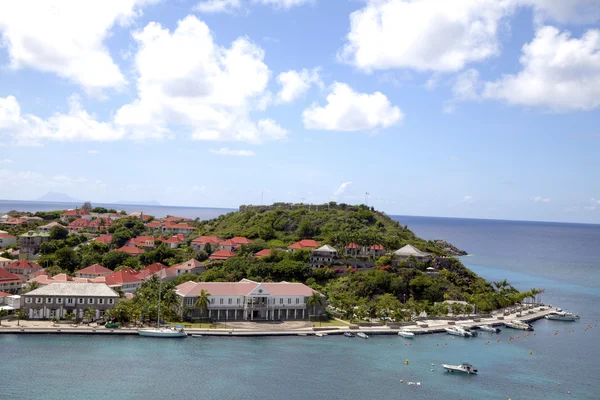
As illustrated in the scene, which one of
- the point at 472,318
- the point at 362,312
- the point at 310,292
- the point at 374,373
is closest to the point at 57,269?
the point at 310,292

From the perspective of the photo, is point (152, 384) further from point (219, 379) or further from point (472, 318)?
point (472, 318)

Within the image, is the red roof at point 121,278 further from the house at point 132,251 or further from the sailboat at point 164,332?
the sailboat at point 164,332

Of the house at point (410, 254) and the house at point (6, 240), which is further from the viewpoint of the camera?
the house at point (6, 240)

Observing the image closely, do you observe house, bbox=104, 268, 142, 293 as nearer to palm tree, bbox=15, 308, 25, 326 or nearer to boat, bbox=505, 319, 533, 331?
palm tree, bbox=15, 308, 25, 326

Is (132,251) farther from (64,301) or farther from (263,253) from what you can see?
(64,301)

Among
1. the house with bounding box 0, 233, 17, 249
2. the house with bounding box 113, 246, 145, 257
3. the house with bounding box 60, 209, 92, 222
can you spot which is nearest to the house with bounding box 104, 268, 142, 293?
the house with bounding box 113, 246, 145, 257

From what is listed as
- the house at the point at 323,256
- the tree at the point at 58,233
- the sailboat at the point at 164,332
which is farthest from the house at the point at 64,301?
the tree at the point at 58,233
